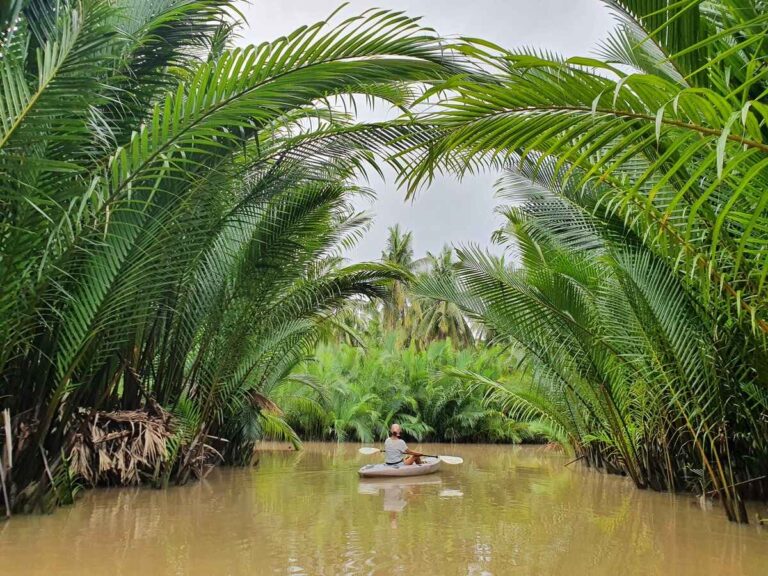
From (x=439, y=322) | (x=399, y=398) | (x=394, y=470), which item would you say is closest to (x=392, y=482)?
(x=394, y=470)

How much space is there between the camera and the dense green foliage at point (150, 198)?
14.2ft

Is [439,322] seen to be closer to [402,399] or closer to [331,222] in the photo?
[402,399]

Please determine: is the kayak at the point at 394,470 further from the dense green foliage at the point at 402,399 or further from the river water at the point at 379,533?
the dense green foliage at the point at 402,399

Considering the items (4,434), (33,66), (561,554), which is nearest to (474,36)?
(561,554)

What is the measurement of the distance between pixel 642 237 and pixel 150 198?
443 centimetres

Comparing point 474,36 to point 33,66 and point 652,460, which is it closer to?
point 33,66

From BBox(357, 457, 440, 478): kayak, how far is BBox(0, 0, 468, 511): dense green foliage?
7.82 ft

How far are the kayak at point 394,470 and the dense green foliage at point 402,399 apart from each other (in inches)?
300

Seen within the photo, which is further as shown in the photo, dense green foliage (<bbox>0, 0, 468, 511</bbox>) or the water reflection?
the water reflection

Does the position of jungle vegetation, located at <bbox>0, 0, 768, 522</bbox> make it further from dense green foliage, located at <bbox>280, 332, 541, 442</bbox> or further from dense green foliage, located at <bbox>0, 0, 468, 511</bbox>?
dense green foliage, located at <bbox>280, 332, 541, 442</bbox>

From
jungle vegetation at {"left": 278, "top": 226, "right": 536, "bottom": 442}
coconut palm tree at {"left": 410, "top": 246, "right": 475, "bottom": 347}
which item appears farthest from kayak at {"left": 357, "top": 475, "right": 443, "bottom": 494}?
coconut palm tree at {"left": 410, "top": 246, "right": 475, "bottom": 347}

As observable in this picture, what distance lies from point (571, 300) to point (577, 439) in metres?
4.46

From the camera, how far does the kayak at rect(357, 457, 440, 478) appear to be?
1048cm

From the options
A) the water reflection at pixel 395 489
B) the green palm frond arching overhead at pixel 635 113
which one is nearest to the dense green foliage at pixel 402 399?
the water reflection at pixel 395 489
